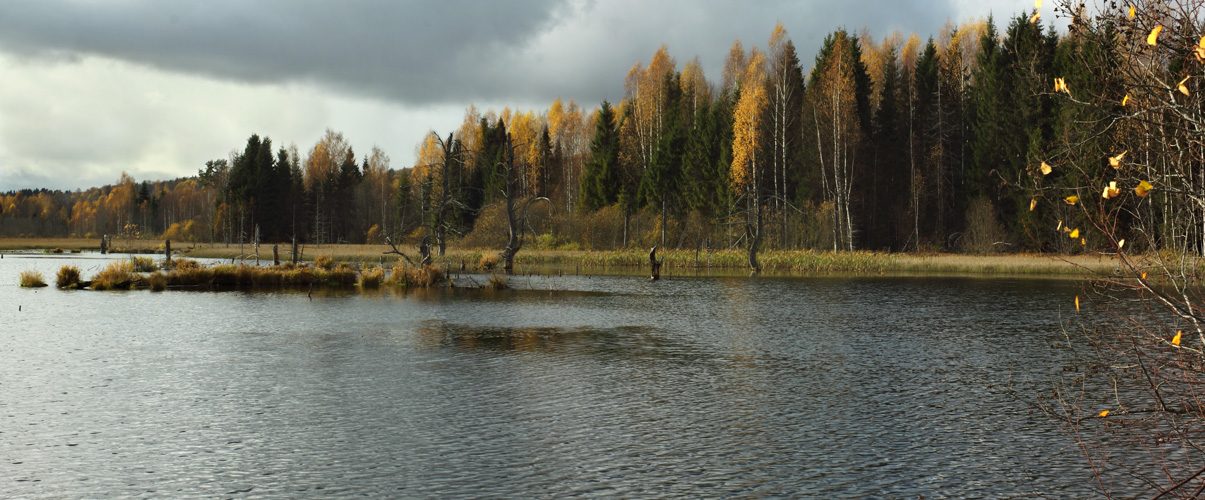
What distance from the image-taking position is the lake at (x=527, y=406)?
718 cm

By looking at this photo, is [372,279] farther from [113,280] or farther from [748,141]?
[748,141]

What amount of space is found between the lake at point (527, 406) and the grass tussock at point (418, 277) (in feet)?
35.1

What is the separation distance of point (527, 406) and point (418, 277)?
71.8 ft

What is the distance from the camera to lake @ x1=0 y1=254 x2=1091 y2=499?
23.5 feet

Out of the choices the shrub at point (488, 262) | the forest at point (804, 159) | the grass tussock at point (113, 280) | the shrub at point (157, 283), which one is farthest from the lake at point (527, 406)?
the shrub at point (488, 262)

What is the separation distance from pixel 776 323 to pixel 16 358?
14.2 meters

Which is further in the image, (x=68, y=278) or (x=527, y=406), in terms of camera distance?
(x=68, y=278)

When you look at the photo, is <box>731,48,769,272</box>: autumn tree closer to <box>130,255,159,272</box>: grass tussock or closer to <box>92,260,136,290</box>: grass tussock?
<box>92,260,136,290</box>: grass tussock

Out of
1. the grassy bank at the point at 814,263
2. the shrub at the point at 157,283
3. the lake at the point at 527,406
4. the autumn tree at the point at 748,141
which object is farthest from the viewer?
the autumn tree at the point at 748,141

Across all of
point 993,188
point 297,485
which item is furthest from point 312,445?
point 993,188

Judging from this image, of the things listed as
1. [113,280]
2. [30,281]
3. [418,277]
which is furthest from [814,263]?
[30,281]

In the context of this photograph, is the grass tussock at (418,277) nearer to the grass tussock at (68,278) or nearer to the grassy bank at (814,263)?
the grassy bank at (814,263)

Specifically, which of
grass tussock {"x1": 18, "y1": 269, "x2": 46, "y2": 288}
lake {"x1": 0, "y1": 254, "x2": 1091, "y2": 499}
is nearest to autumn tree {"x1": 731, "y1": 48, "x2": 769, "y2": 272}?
lake {"x1": 0, "y1": 254, "x2": 1091, "y2": 499}

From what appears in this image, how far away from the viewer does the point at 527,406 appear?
10078mm
